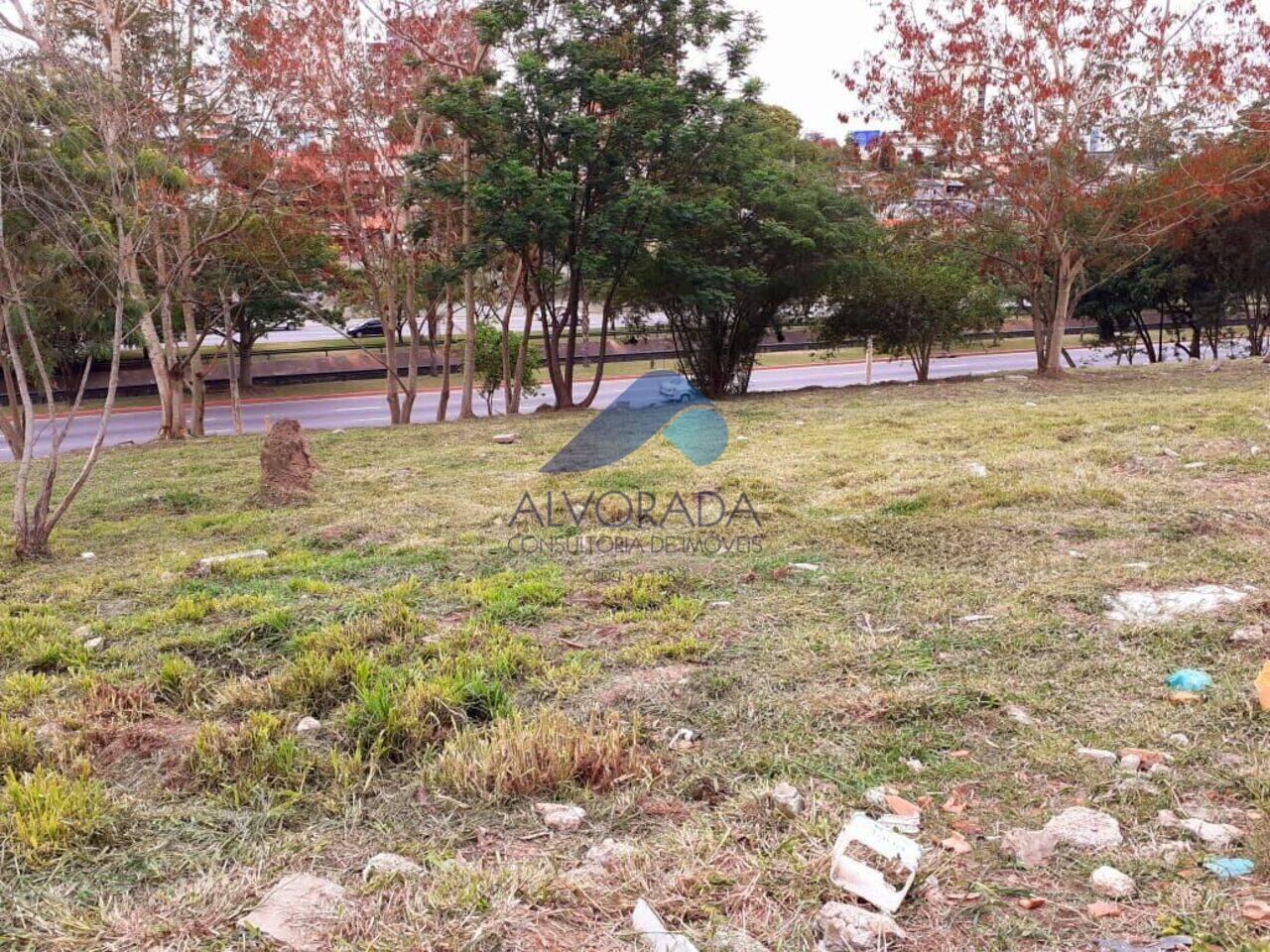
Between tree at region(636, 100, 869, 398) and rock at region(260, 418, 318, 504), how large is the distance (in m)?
5.55

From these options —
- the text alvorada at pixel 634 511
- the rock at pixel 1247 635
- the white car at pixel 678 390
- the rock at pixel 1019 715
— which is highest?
the white car at pixel 678 390

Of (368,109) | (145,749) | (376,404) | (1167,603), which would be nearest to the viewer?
(145,749)

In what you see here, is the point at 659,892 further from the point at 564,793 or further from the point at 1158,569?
the point at 1158,569

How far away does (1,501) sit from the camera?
6453 millimetres

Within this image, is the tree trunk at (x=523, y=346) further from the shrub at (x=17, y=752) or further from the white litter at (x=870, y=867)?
the white litter at (x=870, y=867)

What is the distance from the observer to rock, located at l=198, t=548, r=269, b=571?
13.3ft

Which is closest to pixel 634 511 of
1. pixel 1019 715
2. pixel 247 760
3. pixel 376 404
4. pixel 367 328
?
pixel 1019 715

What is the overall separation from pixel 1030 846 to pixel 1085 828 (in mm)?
136

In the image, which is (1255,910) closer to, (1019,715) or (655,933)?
(1019,715)

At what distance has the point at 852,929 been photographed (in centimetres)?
158

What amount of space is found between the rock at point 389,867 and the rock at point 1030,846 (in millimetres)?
1152

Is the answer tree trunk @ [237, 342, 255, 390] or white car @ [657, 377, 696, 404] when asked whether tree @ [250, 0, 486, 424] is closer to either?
white car @ [657, 377, 696, 404]

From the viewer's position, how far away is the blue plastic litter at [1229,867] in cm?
166

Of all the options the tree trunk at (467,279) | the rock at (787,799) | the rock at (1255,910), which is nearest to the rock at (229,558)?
the rock at (787,799)
